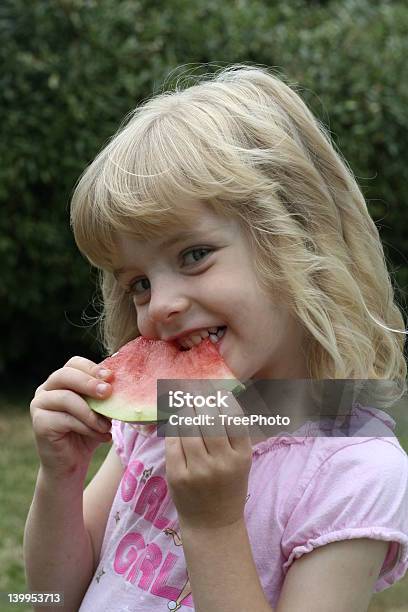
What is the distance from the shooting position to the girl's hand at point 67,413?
2.07 metres

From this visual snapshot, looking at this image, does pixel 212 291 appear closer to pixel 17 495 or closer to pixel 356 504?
pixel 356 504

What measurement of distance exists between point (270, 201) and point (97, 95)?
4.44 metres

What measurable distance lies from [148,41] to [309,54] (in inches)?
47.7

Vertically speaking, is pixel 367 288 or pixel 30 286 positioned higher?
pixel 367 288

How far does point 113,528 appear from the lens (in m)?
2.33

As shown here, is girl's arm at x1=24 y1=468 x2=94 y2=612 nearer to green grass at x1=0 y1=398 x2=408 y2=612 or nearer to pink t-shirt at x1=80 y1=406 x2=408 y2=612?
pink t-shirt at x1=80 y1=406 x2=408 y2=612

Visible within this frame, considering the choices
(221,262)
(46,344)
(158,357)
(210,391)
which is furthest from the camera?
(46,344)

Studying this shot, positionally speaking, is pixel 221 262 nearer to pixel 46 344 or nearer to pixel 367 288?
pixel 367 288

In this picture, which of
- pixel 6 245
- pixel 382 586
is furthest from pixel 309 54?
pixel 382 586

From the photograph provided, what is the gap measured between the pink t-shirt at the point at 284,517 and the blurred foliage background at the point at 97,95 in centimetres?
370

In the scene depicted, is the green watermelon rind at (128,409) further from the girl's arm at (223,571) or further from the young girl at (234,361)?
the girl's arm at (223,571)

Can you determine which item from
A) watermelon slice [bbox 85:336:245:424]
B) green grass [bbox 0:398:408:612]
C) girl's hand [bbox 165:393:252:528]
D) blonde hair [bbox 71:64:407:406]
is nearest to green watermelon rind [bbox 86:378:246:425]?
watermelon slice [bbox 85:336:245:424]

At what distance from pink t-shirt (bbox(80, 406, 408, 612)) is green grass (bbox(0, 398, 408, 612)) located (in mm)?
692

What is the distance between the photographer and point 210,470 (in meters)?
1.83
